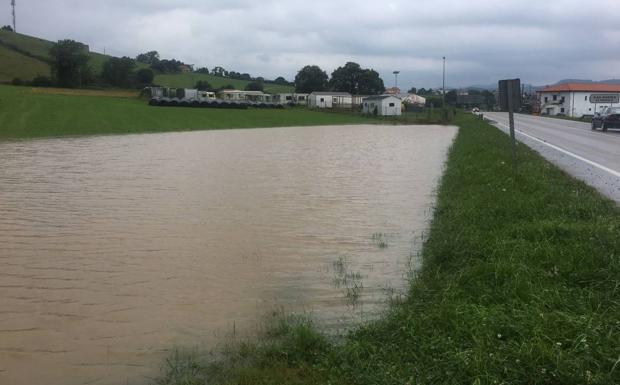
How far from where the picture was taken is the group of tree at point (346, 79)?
155 m

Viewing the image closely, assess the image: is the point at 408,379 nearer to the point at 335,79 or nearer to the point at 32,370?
the point at 32,370

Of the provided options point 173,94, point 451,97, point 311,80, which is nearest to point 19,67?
point 173,94

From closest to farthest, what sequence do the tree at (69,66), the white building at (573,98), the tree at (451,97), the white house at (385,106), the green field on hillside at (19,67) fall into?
the green field on hillside at (19,67)
the tree at (69,66)
the white house at (385,106)
the white building at (573,98)
the tree at (451,97)

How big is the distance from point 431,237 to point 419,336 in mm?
4384

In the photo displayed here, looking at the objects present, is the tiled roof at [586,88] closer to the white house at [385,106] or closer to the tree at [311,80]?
the white house at [385,106]

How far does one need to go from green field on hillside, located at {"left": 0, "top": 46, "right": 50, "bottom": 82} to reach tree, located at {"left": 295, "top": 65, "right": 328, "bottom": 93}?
217ft

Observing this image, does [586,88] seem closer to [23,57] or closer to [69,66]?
[69,66]

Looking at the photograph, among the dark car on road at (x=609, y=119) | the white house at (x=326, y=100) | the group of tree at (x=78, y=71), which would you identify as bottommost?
the dark car on road at (x=609, y=119)

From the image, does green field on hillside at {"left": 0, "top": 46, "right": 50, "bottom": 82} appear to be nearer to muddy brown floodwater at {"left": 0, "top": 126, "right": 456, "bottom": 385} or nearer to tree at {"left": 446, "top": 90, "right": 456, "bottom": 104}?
muddy brown floodwater at {"left": 0, "top": 126, "right": 456, "bottom": 385}

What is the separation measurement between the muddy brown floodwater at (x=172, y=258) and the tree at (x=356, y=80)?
5536 inches

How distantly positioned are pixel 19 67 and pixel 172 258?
104m

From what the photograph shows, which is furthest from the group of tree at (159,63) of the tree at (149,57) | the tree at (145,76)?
the tree at (145,76)

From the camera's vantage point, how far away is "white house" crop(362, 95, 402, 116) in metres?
98.0

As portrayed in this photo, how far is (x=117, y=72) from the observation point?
364 ft
